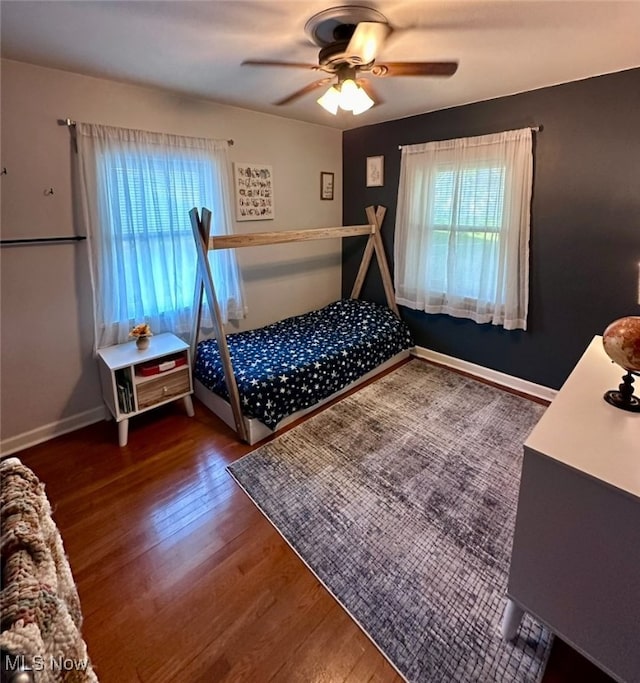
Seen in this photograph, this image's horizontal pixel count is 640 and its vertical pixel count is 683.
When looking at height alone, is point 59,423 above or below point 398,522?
above

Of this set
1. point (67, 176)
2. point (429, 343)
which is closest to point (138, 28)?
point (67, 176)

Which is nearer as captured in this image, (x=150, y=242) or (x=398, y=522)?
(x=398, y=522)

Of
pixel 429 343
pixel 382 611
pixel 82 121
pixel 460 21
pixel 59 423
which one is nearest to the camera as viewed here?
pixel 382 611

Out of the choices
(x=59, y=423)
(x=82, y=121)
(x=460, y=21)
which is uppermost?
(x=460, y=21)

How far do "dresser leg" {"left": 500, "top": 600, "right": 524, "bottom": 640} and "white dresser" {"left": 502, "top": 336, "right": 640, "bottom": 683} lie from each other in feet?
0.04

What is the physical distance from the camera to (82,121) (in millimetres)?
2268

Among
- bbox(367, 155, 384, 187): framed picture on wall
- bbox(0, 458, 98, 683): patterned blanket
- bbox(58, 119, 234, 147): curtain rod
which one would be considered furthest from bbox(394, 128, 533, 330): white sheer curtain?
bbox(0, 458, 98, 683): patterned blanket

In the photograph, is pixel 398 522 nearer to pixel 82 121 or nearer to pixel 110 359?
pixel 110 359

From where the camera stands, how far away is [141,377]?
2.46 m

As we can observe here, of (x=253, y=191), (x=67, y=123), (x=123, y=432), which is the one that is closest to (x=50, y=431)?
(x=123, y=432)

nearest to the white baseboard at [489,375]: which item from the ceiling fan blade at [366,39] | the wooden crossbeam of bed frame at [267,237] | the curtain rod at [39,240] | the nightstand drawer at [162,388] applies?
the wooden crossbeam of bed frame at [267,237]

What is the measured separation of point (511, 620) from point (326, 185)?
3.70 metres

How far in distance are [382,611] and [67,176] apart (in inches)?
114

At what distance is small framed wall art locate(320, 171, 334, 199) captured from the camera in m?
3.80
